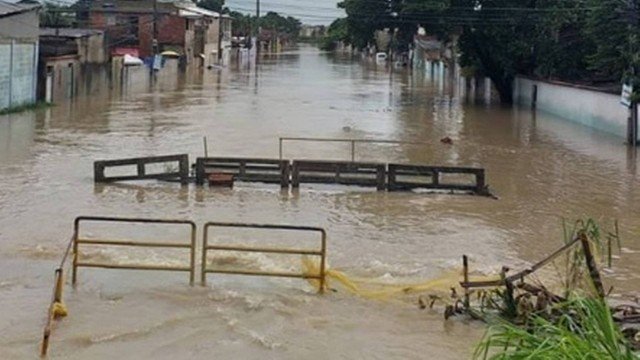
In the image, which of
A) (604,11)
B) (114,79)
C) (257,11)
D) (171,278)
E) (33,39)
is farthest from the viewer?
(257,11)

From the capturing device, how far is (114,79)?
54.5 meters

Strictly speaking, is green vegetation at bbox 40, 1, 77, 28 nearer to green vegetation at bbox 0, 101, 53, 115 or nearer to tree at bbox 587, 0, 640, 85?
green vegetation at bbox 0, 101, 53, 115

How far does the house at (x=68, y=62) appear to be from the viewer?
41594 millimetres

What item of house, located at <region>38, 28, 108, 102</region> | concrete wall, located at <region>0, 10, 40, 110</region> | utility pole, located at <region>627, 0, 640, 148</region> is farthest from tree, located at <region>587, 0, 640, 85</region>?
house, located at <region>38, 28, 108, 102</region>

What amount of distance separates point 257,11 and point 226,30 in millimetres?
9940

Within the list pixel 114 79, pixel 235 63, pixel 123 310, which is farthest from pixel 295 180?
pixel 235 63

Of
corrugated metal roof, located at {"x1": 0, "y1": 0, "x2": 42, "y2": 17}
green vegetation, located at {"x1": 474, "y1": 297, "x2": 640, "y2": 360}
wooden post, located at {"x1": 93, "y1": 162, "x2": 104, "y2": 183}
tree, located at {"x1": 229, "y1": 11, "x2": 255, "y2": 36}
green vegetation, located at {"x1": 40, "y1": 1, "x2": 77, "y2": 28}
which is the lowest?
wooden post, located at {"x1": 93, "y1": 162, "x2": 104, "y2": 183}

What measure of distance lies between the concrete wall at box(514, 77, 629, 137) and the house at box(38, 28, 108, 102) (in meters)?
24.2

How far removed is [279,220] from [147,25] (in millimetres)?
60361

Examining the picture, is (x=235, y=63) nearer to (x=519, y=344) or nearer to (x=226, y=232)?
(x=226, y=232)

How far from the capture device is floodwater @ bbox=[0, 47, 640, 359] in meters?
10.2

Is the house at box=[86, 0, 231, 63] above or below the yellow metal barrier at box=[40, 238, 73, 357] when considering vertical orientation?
above

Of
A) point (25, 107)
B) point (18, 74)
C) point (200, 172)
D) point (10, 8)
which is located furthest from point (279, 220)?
point (25, 107)

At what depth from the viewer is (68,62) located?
148 feet
